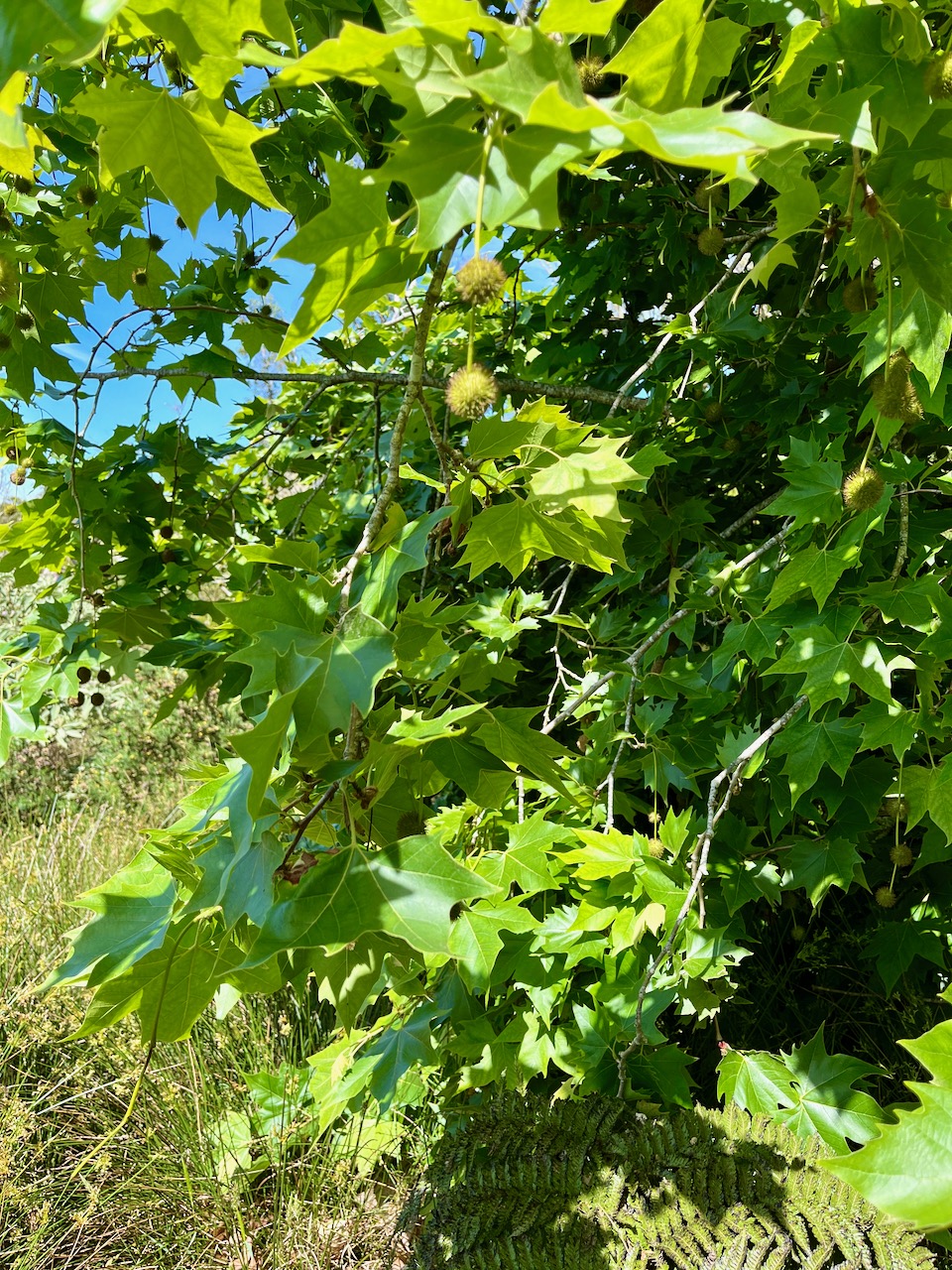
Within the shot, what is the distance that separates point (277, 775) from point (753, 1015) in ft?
7.79

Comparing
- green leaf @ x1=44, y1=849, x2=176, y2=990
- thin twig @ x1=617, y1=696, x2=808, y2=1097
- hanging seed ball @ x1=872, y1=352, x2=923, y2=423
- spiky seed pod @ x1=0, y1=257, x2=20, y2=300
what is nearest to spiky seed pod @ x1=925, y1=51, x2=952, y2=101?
hanging seed ball @ x1=872, y1=352, x2=923, y2=423

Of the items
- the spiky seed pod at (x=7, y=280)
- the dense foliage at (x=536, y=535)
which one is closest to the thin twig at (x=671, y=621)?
the dense foliage at (x=536, y=535)

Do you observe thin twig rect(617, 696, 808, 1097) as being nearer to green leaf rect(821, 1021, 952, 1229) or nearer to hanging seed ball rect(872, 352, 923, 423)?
hanging seed ball rect(872, 352, 923, 423)

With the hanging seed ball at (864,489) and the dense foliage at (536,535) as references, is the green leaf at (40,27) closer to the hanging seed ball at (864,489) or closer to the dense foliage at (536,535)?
the dense foliage at (536,535)

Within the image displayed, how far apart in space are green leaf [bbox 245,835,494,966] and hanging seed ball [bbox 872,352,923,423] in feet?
2.72

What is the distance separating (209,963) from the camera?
0.87m

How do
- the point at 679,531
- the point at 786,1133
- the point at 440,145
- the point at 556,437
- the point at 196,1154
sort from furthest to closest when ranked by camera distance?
the point at 196,1154, the point at 679,531, the point at 786,1133, the point at 556,437, the point at 440,145

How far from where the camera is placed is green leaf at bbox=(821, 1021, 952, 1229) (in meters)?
0.46

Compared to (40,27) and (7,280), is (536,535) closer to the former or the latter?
(40,27)

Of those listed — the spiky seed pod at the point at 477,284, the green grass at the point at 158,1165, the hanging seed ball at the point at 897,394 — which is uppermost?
the spiky seed pod at the point at 477,284

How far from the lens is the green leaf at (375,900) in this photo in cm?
71

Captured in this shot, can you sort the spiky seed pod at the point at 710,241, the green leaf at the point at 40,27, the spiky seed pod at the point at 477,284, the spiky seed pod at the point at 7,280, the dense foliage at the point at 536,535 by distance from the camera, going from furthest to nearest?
the spiky seed pod at the point at 710,241 → the spiky seed pod at the point at 7,280 → the spiky seed pod at the point at 477,284 → the dense foliage at the point at 536,535 → the green leaf at the point at 40,27

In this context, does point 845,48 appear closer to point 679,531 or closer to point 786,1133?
point 679,531

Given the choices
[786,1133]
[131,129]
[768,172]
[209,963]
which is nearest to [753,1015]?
[786,1133]
